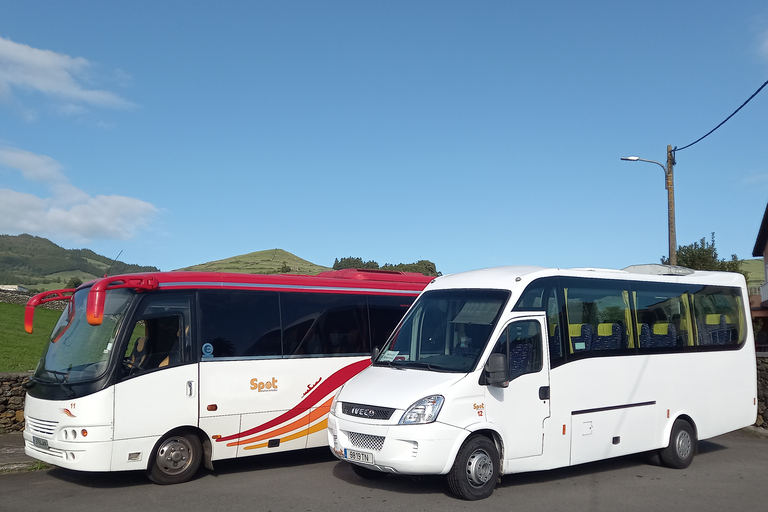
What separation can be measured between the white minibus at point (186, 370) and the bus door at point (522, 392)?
338cm

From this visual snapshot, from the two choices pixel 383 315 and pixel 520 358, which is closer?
pixel 520 358

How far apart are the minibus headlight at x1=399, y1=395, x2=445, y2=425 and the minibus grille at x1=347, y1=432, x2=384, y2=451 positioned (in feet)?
1.22

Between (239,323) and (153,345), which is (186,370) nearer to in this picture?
(153,345)

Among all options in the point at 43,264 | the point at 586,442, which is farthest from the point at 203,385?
the point at 43,264

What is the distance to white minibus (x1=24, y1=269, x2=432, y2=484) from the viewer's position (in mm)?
8836

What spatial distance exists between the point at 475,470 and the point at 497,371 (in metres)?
1.19

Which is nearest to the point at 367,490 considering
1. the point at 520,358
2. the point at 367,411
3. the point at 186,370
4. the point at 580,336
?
the point at 367,411

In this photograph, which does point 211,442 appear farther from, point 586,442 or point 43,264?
point 43,264

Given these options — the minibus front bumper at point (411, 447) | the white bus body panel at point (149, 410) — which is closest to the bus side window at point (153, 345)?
the white bus body panel at point (149, 410)

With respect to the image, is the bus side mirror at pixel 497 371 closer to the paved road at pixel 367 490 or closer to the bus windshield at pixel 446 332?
the bus windshield at pixel 446 332

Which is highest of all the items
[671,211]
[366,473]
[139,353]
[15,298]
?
[671,211]

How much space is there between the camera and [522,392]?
8.81 meters

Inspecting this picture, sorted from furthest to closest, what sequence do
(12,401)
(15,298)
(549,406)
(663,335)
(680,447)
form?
(15,298), (12,401), (663,335), (680,447), (549,406)

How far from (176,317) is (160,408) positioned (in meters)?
1.24
